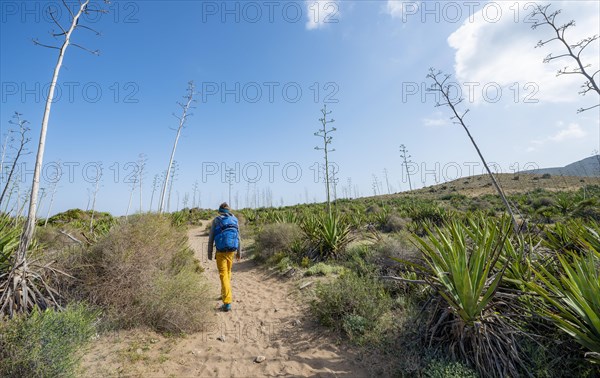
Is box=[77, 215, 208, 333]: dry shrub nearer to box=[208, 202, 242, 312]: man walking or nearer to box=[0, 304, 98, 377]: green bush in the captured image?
box=[208, 202, 242, 312]: man walking

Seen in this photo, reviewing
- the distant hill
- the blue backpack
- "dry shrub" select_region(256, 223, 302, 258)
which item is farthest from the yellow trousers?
the distant hill

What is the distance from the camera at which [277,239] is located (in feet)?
30.9

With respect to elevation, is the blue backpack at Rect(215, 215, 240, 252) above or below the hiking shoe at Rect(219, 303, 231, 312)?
above

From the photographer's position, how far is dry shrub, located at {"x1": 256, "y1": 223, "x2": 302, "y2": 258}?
924 centimetres

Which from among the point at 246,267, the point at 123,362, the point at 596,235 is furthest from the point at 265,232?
the point at 596,235

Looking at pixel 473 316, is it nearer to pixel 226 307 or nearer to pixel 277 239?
pixel 226 307

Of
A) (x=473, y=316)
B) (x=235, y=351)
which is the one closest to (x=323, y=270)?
(x=235, y=351)

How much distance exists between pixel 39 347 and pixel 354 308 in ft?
12.2

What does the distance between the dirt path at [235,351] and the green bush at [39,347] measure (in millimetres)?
441

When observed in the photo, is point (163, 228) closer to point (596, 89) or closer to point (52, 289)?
point (52, 289)

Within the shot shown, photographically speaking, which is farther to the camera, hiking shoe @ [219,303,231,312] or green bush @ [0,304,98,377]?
hiking shoe @ [219,303,231,312]

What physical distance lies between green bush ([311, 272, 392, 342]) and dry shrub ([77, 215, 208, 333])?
2073 mm

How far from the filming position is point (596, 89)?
5.74 meters

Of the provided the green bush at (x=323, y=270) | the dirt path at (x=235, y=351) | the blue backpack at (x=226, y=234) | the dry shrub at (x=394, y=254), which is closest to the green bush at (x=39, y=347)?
the dirt path at (x=235, y=351)
